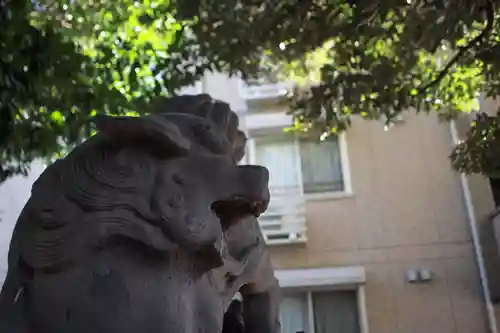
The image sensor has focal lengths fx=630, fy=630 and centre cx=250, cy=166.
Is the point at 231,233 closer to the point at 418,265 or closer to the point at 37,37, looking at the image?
the point at 37,37

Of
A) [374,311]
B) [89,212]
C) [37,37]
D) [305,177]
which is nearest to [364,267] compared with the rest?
[374,311]

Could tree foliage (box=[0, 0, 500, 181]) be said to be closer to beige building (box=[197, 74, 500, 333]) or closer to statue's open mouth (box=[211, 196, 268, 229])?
statue's open mouth (box=[211, 196, 268, 229])

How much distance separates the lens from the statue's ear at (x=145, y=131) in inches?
52.1

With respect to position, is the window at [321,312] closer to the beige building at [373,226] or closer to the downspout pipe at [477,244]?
the beige building at [373,226]

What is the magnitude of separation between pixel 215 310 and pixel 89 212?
0.40 m

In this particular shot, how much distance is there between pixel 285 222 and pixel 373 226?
1016 mm

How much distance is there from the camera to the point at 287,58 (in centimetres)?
386

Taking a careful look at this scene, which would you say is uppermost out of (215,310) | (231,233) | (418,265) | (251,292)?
(418,265)

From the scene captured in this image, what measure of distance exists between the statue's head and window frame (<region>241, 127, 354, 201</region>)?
19.1 ft

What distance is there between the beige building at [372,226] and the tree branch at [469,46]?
307 centimetres

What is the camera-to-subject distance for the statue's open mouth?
4.92ft

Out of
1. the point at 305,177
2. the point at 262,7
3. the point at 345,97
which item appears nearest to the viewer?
the point at 262,7

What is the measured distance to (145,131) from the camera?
4.43ft

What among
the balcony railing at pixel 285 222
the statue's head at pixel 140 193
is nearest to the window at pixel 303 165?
the balcony railing at pixel 285 222
